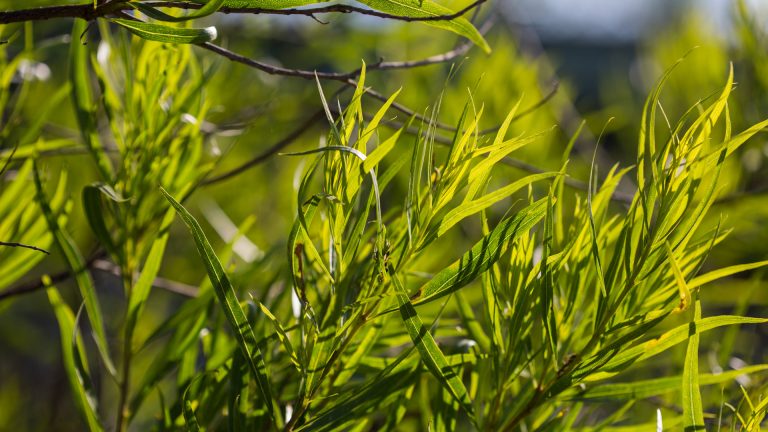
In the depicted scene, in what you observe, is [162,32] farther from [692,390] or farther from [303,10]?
[692,390]

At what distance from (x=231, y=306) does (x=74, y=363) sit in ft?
0.40

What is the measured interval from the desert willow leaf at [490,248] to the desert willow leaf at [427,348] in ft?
0.05

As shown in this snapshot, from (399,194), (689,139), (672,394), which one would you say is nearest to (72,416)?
(399,194)

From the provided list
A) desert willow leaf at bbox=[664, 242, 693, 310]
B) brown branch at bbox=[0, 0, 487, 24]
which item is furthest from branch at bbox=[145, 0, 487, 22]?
desert willow leaf at bbox=[664, 242, 693, 310]

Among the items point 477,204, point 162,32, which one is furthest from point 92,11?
point 477,204

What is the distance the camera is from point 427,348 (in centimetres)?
28

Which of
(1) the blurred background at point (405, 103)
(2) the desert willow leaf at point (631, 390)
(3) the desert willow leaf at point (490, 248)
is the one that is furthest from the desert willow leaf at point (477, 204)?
(1) the blurred background at point (405, 103)

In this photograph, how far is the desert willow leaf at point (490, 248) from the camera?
263 mm

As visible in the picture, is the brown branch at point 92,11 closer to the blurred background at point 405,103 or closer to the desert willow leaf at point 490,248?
the desert willow leaf at point 490,248

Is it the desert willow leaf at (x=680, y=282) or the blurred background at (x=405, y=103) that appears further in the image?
the blurred background at (x=405, y=103)

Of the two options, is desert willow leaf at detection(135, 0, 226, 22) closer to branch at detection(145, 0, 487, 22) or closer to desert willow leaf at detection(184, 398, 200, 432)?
branch at detection(145, 0, 487, 22)

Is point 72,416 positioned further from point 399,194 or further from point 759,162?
point 759,162

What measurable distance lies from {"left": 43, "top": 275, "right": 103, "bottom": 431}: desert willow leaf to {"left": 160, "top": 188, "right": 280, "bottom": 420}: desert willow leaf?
9 centimetres

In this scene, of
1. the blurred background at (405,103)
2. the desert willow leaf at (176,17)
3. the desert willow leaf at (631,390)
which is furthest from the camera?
the blurred background at (405,103)
